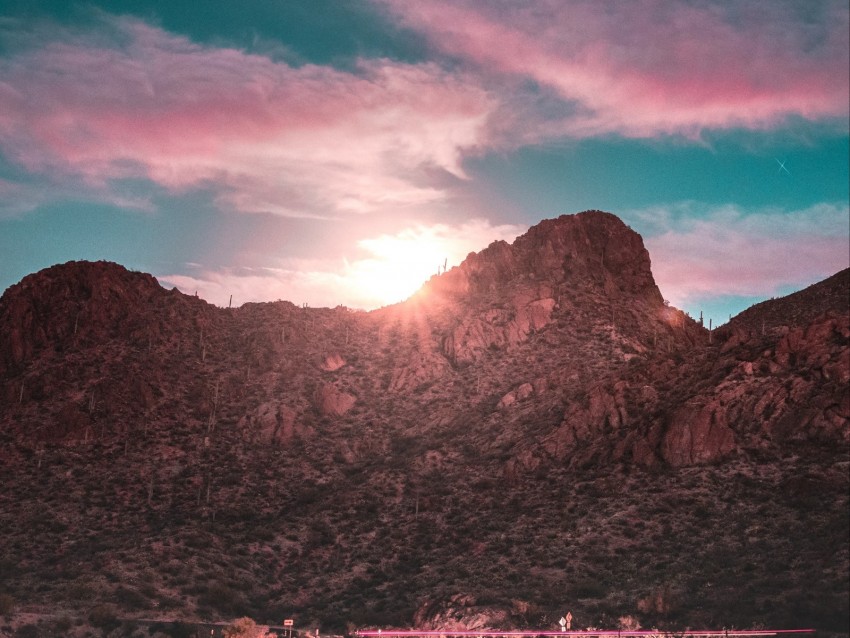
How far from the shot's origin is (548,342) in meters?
90.9

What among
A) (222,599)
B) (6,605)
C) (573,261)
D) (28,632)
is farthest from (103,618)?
(573,261)

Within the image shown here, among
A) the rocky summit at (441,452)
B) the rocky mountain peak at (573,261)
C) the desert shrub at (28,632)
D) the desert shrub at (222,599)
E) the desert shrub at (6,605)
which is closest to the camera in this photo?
the desert shrub at (28,632)

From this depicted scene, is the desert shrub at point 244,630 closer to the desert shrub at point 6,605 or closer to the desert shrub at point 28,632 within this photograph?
the desert shrub at point 28,632

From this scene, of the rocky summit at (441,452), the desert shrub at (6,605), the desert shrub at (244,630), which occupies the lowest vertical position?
the desert shrub at (244,630)

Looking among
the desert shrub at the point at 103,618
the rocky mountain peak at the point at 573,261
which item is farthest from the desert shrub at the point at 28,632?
the rocky mountain peak at the point at 573,261

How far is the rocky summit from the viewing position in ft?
183

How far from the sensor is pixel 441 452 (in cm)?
7962

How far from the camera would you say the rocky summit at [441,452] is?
183ft

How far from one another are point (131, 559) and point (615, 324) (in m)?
53.4

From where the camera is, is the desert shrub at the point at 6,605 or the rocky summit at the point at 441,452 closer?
the desert shrub at the point at 6,605

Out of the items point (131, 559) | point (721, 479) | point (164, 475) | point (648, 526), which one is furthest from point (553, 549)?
point (164, 475)

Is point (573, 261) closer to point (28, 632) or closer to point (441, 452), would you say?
point (441, 452)

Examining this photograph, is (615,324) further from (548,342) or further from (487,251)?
(487,251)

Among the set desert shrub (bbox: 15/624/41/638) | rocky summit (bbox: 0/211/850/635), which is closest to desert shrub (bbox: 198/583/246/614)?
rocky summit (bbox: 0/211/850/635)
